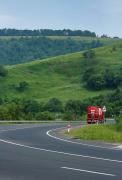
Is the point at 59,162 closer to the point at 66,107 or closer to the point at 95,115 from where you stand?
the point at 95,115

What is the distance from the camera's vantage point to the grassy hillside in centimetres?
13675

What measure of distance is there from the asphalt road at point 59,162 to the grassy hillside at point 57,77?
102m

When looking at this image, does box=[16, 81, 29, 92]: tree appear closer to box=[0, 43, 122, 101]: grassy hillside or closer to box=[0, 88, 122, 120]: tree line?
box=[0, 43, 122, 101]: grassy hillside

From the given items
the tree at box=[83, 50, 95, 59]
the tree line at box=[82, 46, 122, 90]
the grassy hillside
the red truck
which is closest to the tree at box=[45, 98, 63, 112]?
the grassy hillside

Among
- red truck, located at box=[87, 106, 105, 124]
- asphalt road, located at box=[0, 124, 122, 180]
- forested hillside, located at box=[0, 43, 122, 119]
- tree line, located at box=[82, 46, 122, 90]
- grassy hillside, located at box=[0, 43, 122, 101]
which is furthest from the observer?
tree line, located at box=[82, 46, 122, 90]

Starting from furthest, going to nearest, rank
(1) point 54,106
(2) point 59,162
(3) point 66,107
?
1. (1) point 54,106
2. (3) point 66,107
3. (2) point 59,162

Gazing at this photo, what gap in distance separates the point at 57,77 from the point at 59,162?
471 feet

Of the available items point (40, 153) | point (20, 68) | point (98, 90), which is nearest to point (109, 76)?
point (98, 90)

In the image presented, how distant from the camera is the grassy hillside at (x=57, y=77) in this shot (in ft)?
449

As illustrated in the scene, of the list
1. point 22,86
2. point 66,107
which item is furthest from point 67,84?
point 66,107

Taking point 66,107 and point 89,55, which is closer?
point 66,107

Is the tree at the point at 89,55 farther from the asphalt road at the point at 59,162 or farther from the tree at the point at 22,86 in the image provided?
the asphalt road at the point at 59,162

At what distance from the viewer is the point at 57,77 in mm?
164375

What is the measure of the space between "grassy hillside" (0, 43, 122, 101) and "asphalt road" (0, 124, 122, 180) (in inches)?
4003
